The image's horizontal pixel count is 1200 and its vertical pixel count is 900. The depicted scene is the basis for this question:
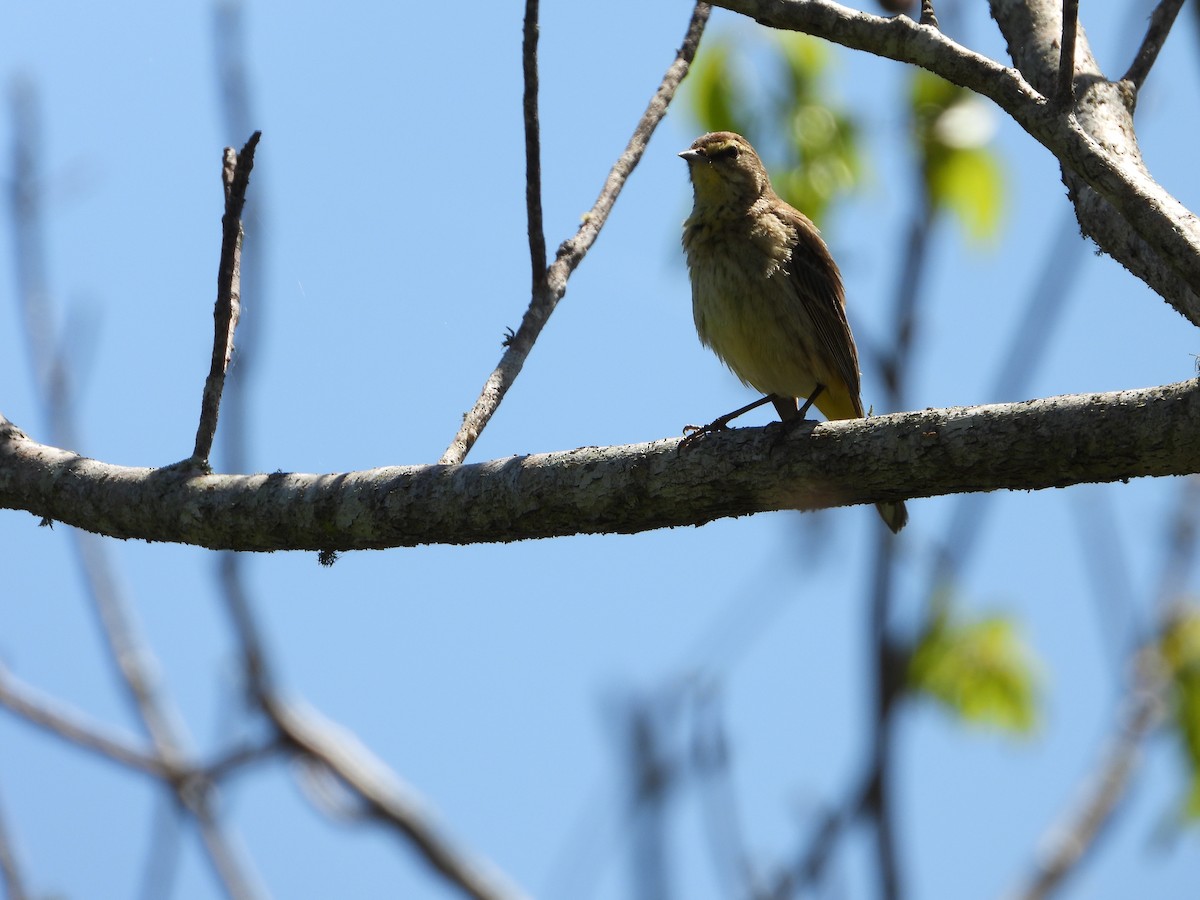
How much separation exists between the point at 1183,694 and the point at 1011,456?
9.55 feet

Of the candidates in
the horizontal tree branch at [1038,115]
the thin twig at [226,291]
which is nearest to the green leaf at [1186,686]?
the horizontal tree branch at [1038,115]

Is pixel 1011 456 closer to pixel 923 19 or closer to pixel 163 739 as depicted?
pixel 923 19

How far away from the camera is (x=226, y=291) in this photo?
11.8 ft

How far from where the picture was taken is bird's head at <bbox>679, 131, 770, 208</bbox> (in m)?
6.10

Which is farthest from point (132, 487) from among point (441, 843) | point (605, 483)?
point (441, 843)

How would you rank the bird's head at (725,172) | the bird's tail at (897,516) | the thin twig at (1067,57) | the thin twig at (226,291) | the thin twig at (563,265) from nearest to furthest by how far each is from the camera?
the thin twig at (1067,57) < the thin twig at (226,291) < the thin twig at (563,265) < the bird's tail at (897,516) < the bird's head at (725,172)

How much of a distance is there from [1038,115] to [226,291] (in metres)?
2.23

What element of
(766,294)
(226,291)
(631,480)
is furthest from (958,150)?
(226,291)

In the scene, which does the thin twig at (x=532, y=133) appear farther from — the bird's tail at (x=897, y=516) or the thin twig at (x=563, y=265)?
the bird's tail at (x=897, y=516)

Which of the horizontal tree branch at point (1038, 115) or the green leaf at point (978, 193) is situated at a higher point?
the green leaf at point (978, 193)

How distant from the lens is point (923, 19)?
10.4ft

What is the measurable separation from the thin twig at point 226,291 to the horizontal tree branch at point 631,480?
15 cm

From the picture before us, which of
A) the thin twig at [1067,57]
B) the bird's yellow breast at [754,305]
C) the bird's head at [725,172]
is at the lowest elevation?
the thin twig at [1067,57]

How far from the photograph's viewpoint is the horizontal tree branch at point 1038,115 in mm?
2789
